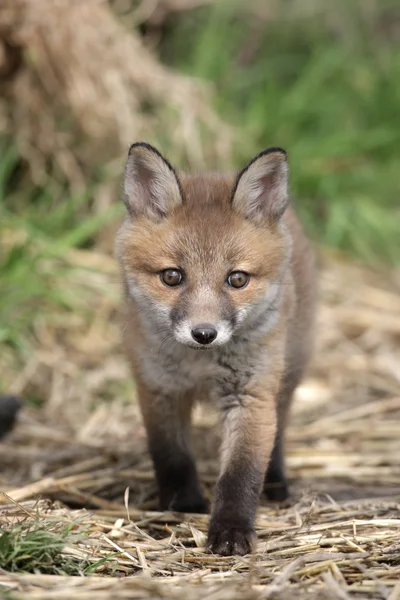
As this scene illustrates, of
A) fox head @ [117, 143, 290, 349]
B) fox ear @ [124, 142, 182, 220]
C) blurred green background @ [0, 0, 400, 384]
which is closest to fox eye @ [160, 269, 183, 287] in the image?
fox head @ [117, 143, 290, 349]

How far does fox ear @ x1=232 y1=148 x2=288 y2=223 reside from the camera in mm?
3932

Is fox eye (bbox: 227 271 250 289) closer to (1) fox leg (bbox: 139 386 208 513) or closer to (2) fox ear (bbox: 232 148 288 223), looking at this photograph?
(2) fox ear (bbox: 232 148 288 223)

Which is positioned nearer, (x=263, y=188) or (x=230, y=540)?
(x=230, y=540)

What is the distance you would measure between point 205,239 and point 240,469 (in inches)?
40.6

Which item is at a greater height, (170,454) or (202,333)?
(202,333)

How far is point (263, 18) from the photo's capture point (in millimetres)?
10000

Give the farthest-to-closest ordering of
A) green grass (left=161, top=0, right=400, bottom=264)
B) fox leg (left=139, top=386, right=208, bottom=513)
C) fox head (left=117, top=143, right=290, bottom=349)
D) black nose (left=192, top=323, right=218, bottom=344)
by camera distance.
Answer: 1. green grass (left=161, top=0, right=400, bottom=264)
2. fox leg (left=139, top=386, right=208, bottom=513)
3. fox head (left=117, top=143, right=290, bottom=349)
4. black nose (left=192, top=323, right=218, bottom=344)

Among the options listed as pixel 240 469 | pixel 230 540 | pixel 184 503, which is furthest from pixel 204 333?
pixel 184 503

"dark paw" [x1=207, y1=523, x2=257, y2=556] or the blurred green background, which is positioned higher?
the blurred green background

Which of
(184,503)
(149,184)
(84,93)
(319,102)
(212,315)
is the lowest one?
(184,503)

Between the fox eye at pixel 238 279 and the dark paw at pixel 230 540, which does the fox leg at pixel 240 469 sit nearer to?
the dark paw at pixel 230 540

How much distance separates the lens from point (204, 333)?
3.55 m

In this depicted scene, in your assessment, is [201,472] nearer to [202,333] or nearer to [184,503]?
[184,503]

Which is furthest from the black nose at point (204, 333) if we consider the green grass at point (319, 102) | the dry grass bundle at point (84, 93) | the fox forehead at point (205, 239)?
the green grass at point (319, 102)
